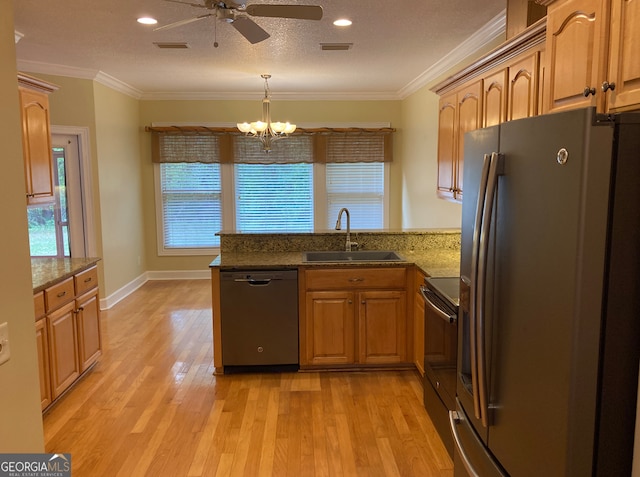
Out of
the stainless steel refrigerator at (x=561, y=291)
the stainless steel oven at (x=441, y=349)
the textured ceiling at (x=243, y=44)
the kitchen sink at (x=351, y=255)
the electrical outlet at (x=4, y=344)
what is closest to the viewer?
the stainless steel refrigerator at (x=561, y=291)

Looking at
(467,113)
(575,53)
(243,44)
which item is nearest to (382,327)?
(467,113)

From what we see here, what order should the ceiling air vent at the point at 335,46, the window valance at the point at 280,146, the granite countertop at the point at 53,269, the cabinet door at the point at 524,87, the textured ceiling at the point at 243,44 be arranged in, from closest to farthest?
the cabinet door at the point at 524,87, the granite countertop at the point at 53,269, the textured ceiling at the point at 243,44, the ceiling air vent at the point at 335,46, the window valance at the point at 280,146

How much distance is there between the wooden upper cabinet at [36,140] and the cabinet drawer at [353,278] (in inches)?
83.5

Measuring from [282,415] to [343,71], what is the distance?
12.8ft

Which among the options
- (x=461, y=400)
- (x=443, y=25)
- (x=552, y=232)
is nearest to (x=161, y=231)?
(x=443, y=25)

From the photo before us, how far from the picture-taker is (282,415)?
3176 mm

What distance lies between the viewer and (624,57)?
1.57 meters

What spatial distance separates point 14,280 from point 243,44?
349cm

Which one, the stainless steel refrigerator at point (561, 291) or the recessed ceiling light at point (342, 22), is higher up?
the recessed ceiling light at point (342, 22)

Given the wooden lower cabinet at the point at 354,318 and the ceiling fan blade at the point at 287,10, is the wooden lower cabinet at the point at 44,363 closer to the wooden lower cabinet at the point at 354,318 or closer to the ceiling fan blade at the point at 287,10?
the wooden lower cabinet at the point at 354,318

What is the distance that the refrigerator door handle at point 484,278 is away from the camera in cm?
151

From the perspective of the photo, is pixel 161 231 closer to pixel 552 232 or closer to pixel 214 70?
pixel 214 70

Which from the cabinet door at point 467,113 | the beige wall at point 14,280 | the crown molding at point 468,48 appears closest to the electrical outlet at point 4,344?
the beige wall at point 14,280

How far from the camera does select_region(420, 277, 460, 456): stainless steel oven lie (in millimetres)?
2549
